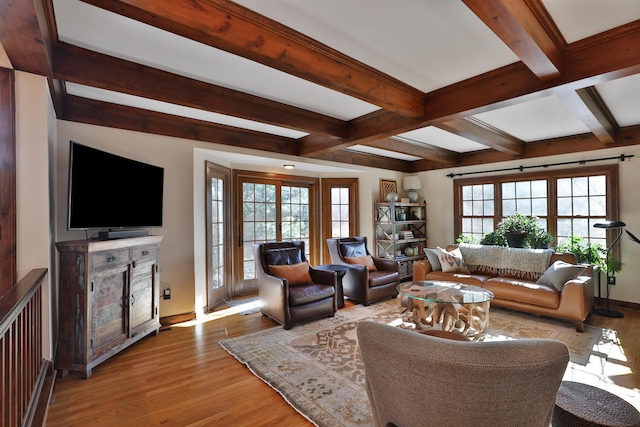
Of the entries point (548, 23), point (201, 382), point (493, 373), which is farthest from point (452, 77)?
point (201, 382)

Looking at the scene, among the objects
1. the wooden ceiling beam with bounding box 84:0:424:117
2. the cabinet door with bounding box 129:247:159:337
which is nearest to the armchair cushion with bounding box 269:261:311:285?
the cabinet door with bounding box 129:247:159:337

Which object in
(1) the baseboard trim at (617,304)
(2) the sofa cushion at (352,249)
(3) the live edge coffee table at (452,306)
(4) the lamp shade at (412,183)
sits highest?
(4) the lamp shade at (412,183)

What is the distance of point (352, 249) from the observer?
4.88m

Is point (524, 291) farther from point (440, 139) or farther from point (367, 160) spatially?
point (367, 160)

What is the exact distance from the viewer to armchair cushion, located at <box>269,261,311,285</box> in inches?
151

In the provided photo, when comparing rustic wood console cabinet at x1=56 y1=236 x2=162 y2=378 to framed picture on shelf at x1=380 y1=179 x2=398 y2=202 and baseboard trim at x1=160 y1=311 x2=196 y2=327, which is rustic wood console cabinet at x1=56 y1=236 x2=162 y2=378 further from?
framed picture on shelf at x1=380 y1=179 x2=398 y2=202

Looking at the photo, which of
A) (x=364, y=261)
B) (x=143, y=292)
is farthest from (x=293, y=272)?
(x=143, y=292)

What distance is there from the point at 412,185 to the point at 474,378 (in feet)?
18.5

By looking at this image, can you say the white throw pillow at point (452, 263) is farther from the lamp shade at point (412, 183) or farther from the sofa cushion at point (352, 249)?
the lamp shade at point (412, 183)

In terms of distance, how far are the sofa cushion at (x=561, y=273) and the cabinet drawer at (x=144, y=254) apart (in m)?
4.48

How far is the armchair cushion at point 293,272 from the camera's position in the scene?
383 centimetres

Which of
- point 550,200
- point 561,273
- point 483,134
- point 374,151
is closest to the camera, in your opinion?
point 561,273

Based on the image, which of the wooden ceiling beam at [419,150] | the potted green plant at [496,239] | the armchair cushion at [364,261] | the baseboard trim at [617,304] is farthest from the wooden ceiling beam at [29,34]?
the baseboard trim at [617,304]

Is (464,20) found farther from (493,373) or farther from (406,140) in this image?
(406,140)
